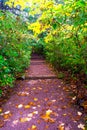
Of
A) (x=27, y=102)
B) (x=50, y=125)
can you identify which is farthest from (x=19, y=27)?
(x=50, y=125)

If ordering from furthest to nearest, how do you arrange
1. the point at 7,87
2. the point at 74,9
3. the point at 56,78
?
the point at 56,78
the point at 7,87
the point at 74,9

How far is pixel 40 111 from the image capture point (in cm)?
580

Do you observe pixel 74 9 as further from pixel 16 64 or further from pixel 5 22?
pixel 16 64

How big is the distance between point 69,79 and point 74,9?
209 inches

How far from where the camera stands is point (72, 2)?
474 centimetres

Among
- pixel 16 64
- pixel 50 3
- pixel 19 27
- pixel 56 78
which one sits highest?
pixel 50 3

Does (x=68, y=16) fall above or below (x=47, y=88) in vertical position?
above

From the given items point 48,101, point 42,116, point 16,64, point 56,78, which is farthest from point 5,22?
point 56,78

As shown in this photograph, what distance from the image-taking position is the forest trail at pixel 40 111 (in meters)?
4.98

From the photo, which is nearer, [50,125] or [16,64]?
[50,125]

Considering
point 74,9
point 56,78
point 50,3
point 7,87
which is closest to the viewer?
point 74,9

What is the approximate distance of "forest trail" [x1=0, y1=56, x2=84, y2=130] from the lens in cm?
498

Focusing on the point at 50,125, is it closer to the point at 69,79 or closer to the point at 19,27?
the point at 69,79

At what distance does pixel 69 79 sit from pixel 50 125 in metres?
4.89
